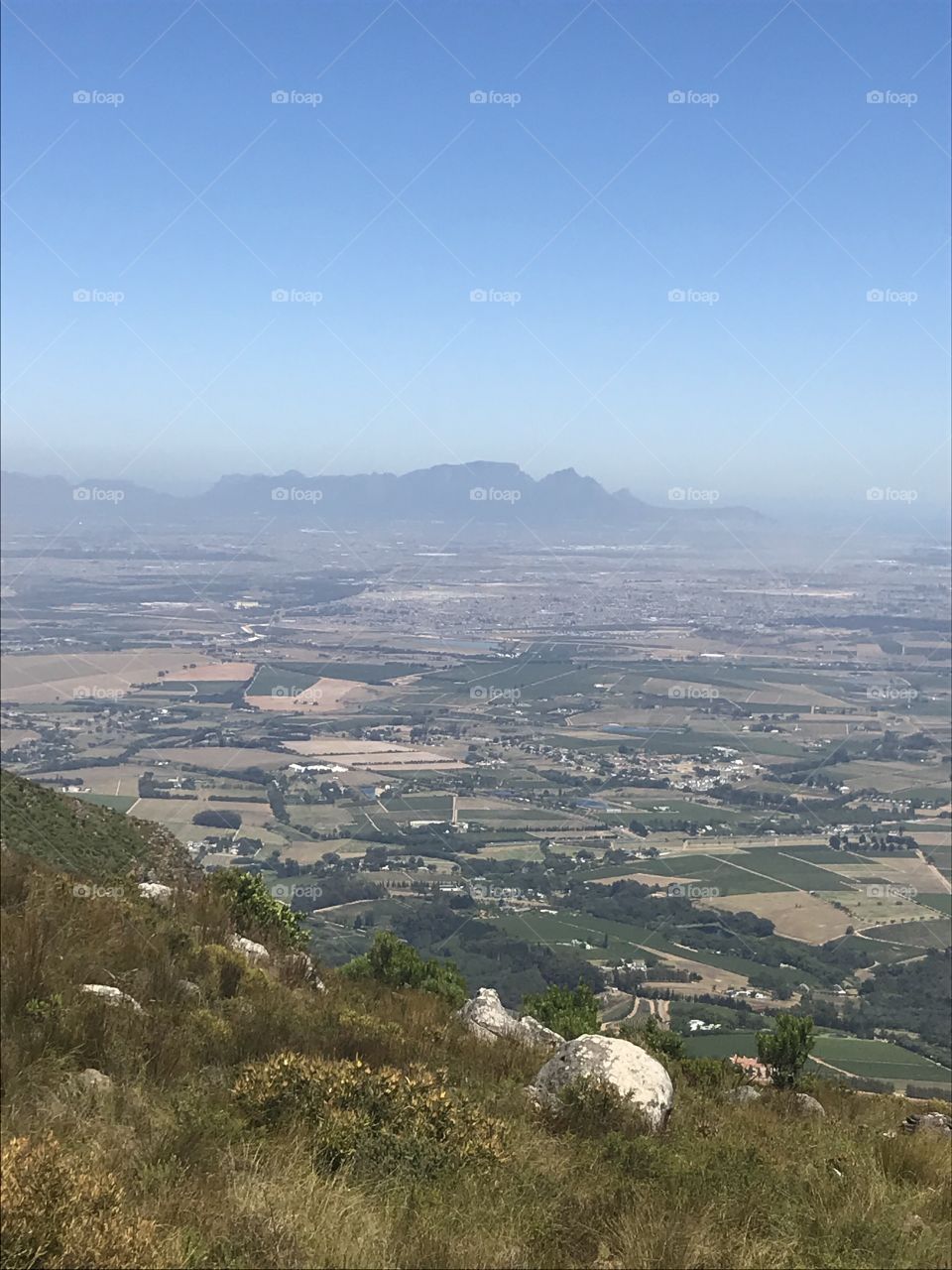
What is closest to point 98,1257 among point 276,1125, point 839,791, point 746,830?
point 276,1125

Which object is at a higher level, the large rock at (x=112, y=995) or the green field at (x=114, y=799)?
the large rock at (x=112, y=995)

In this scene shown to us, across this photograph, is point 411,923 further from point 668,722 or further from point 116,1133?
point 668,722

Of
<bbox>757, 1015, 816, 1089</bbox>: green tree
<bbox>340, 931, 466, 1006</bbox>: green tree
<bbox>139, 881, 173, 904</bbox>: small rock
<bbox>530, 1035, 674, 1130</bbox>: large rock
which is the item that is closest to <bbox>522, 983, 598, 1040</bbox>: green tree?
<bbox>340, 931, 466, 1006</bbox>: green tree

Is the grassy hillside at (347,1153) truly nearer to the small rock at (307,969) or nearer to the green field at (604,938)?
the small rock at (307,969)

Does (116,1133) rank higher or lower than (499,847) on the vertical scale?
higher

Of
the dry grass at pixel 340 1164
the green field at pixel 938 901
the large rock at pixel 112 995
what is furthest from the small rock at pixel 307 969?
the green field at pixel 938 901

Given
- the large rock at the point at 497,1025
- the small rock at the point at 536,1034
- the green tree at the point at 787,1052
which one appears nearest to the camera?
the large rock at the point at 497,1025
